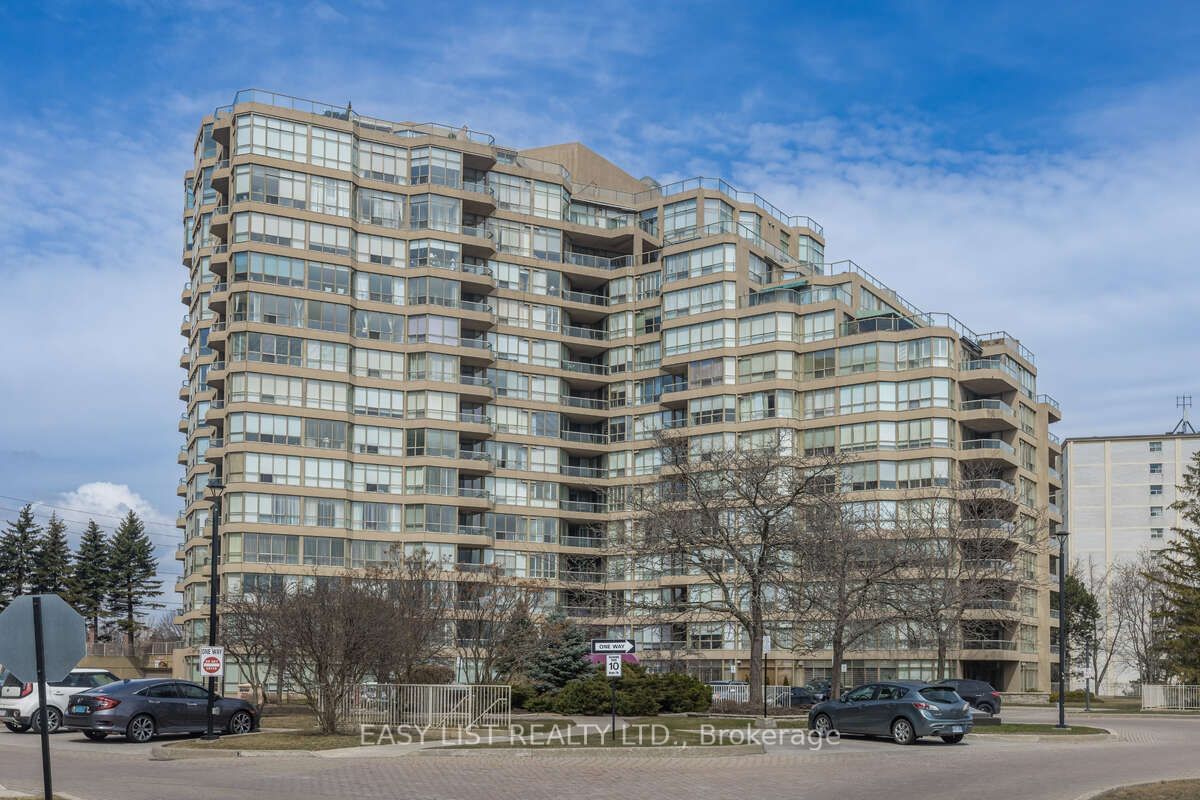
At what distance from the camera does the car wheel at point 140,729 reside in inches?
1299

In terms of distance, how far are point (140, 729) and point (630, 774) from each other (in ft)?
50.6

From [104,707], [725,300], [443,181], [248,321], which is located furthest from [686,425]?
[104,707]

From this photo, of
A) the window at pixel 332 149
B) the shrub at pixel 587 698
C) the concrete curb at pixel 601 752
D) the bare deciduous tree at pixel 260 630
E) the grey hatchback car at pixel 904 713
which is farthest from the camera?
the window at pixel 332 149

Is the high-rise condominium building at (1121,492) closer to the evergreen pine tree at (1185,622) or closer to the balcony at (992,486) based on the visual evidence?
the balcony at (992,486)

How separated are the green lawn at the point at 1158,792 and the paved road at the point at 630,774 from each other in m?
0.77

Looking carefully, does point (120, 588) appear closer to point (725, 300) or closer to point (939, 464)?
point (725, 300)

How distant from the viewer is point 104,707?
3266 cm

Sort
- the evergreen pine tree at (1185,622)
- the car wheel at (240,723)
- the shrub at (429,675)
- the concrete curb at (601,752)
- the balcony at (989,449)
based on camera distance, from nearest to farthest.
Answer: the concrete curb at (601,752)
the car wheel at (240,723)
the shrub at (429,675)
the evergreen pine tree at (1185,622)
the balcony at (989,449)

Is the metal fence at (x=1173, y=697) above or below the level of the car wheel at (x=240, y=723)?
below

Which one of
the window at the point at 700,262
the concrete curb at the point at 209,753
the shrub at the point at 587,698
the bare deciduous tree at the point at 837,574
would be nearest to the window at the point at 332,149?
the window at the point at 700,262

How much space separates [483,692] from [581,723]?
4235 mm

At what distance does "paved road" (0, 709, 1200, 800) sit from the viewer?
20.5m

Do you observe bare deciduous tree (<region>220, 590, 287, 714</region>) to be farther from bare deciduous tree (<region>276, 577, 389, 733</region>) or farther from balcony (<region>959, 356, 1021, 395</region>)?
balcony (<region>959, 356, 1021, 395</region>)

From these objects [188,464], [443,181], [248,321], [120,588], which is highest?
[443,181]
